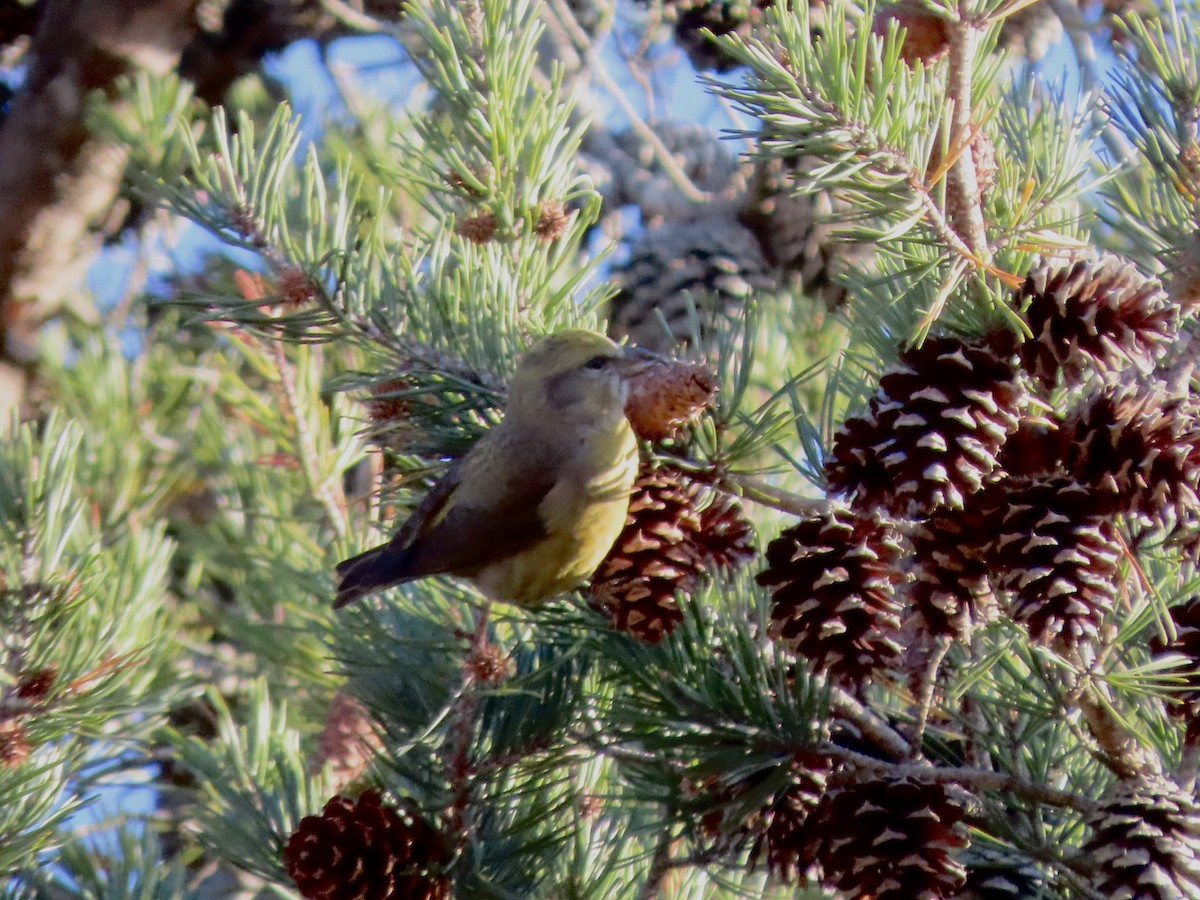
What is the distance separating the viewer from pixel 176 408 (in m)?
2.45

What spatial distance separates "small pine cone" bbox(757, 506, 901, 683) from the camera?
941mm

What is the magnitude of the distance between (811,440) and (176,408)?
1694 mm

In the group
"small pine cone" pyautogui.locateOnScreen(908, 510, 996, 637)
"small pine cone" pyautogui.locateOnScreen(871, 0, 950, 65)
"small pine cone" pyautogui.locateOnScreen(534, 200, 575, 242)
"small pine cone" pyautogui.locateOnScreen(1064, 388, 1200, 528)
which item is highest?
"small pine cone" pyautogui.locateOnScreen(871, 0, 950, 65)

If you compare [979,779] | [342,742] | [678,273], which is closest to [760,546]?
[979,779]

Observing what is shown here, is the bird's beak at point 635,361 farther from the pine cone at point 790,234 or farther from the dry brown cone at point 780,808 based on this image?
the pine cone at point 790,234

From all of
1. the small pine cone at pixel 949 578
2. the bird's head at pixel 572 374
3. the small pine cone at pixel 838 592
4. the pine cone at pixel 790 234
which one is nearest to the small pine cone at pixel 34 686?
the bird's head at pixel 572 374

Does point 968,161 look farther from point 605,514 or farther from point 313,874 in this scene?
point 313,874

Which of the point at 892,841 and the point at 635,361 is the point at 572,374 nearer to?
the point at 635,361

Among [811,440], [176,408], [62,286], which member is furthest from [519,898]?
[62,286]

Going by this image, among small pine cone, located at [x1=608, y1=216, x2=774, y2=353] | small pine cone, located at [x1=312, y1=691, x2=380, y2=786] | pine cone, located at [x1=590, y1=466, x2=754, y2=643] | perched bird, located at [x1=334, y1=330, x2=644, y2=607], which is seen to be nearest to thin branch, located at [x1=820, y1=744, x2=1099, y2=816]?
pine cone, located at [x1=590, y1=466, x2=754, y2=643]

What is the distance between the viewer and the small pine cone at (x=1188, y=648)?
91 centimetres

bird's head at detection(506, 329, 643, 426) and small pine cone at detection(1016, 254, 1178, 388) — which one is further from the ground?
small pine cone at detection(1016, 254, 1178, 388)

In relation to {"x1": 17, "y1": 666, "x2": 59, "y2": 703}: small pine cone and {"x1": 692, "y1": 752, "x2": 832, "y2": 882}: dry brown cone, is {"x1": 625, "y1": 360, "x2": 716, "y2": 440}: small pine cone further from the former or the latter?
{"x1": 17, "y1": 666, "x2": 59, "y2": 703}: small pine cone

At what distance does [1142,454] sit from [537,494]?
78 centimetres
